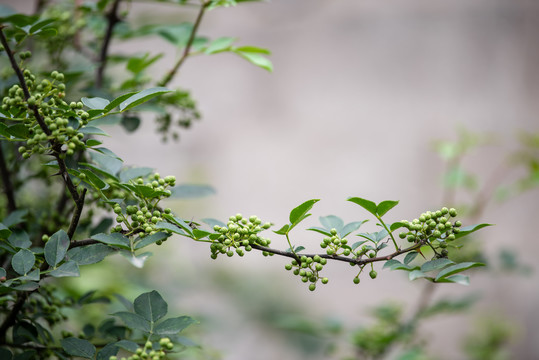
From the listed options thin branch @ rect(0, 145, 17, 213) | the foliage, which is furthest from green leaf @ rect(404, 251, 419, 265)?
thin branch @ rect(0, 145, 17, 213)

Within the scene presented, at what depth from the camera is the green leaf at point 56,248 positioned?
67 centimetres

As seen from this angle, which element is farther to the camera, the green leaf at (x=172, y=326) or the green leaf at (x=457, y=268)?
the green leaf at (x=172, y=326)

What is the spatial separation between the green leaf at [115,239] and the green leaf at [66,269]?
0.04 meters

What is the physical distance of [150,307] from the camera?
0.74m

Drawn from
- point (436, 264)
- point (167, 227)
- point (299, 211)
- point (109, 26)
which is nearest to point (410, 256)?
point (436, 264)

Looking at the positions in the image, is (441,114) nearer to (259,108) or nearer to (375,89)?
(375,89)

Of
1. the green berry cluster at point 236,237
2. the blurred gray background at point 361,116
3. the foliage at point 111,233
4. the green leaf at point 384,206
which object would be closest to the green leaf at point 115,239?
the foliage at point 111,233

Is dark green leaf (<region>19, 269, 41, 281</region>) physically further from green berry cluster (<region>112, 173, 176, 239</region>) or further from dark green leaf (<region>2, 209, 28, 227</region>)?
dark green leaf (<region>2, 209, 28, 227</region>)

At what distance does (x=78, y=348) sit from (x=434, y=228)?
1.58ft

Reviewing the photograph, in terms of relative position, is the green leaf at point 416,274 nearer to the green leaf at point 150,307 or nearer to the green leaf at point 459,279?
the green leaf at point 459,279

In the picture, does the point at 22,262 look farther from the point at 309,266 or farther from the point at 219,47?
the point at 219,47

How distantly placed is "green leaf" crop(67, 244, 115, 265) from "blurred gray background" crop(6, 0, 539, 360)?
277 cm

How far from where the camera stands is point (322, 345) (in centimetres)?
235

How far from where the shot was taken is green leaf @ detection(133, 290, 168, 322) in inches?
28.8
